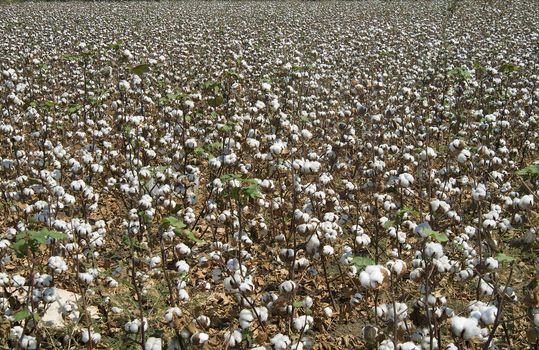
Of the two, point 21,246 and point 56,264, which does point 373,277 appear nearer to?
point 21,246

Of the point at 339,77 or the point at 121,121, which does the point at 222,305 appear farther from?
the point at 339,77

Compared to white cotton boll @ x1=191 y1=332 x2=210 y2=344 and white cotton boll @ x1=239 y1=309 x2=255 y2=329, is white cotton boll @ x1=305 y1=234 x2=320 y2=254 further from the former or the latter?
white cotton boll @ x1=191 y1=332 x2=210 y2=344

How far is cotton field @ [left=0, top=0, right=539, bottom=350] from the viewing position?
3586 mm

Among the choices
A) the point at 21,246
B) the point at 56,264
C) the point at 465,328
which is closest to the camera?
the point at 465,328

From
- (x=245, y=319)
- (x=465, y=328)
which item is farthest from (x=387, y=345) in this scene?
(x=245, y=319)

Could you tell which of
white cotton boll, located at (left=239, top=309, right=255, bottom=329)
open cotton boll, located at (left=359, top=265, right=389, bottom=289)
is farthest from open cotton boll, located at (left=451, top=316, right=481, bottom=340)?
white cotton boll, located at (left=239, top=309, right=255, bottom=329)

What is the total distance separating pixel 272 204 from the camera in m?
5.11

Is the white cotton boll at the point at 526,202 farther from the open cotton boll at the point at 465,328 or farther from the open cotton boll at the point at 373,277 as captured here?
the open cotton boll at the point at 373,277

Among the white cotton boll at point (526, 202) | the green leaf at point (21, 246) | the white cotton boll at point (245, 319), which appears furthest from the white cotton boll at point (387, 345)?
the green leaf at point (21, 246)

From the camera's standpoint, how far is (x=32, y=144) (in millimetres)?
8469

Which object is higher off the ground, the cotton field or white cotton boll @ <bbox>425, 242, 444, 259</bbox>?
white cotton boll @ <bbox>425, 242, 444, 259</bbox>

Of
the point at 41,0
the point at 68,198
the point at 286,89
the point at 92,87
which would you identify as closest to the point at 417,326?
the point at 68,198

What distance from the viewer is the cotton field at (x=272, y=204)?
11.8 ft

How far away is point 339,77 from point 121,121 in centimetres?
675
